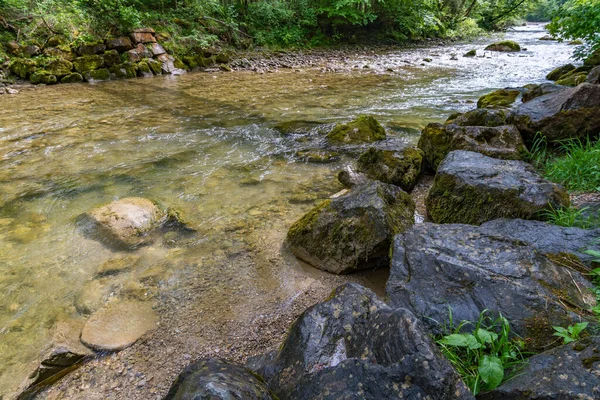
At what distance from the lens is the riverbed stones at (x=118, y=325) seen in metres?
2.33

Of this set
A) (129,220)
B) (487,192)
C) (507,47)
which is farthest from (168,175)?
(507,47)

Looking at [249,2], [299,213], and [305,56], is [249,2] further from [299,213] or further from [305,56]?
[299,213]

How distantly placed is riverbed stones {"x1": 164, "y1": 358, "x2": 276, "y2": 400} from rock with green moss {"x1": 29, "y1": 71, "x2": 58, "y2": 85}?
12.4m

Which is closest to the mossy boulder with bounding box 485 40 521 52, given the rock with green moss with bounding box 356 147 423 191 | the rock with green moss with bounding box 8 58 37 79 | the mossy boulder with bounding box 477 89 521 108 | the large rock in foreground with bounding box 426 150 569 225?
the mossy boulder with bounding box 477 89 521 108

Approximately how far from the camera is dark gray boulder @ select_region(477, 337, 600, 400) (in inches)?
51.6

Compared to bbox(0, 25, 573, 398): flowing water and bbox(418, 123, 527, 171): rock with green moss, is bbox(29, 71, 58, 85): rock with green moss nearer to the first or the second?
bbox(0, 25, 573, 398): flowing water

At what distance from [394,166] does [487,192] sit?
142 centimetres

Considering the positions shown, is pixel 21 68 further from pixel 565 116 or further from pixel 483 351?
pixel 483 351

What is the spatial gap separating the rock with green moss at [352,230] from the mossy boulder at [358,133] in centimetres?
267

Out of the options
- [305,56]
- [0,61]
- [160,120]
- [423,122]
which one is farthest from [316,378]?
[305,56]

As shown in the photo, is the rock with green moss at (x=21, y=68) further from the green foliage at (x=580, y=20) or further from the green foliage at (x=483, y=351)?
the green foliage at (x=580, y=20)

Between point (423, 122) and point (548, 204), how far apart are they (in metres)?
4.47

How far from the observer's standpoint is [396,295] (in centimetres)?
206

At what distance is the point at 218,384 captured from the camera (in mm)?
1297
